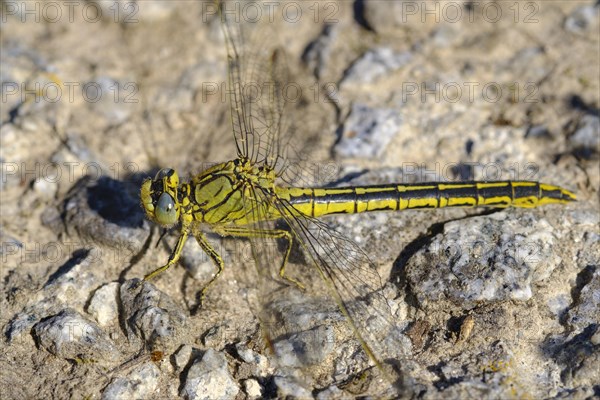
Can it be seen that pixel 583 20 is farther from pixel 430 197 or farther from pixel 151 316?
pixel 151 316

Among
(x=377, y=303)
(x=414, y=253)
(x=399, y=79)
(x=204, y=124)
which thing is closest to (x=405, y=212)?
(x=414, y=253)

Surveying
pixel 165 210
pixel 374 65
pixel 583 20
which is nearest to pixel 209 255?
pixel 165 210

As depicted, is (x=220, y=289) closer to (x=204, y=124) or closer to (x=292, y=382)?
(x=292, y=382)

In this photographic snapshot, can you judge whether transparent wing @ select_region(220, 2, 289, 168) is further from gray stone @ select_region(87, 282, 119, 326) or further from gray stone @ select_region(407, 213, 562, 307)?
gray stone @ select_region(407, 213, 562, 307)

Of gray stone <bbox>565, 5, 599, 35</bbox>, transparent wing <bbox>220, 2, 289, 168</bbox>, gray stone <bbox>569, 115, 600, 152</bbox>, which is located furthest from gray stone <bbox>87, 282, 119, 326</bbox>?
gray stone <bbox>565, 5, 599, 35</bbox>

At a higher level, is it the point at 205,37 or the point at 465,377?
the point at 205,37

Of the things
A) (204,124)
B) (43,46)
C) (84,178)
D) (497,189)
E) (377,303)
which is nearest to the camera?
(377,303)
